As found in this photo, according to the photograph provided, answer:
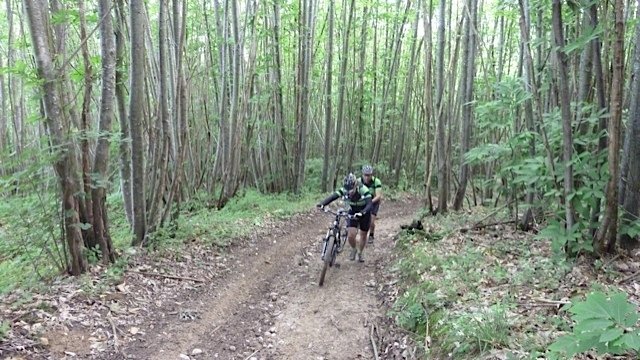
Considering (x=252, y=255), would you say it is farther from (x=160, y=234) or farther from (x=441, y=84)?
(x=441, y=84)

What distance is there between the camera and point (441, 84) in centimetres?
1141

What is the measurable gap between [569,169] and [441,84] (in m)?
5.77

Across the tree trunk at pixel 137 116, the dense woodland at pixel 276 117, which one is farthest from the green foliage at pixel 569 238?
the tree trunk at pixel 137 116

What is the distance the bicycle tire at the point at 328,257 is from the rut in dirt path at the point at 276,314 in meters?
0.17

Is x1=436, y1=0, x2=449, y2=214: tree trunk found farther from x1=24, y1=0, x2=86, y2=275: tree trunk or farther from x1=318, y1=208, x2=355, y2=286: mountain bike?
x1=24, y1=0, x2=86, y2=275: tree trunk

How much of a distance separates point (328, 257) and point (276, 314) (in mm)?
1523

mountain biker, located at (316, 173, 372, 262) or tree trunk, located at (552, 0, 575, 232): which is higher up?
tree trunk, located at (552, 0, 575, 232)

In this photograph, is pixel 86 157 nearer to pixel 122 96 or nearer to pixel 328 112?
pixel 122 96

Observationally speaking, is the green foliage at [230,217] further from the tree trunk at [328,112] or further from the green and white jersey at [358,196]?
the green and white jersey at [358,196]

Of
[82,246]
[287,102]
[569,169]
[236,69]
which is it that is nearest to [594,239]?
[569,169]

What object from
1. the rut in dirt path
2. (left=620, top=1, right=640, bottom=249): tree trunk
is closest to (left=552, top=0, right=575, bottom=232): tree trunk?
(left=620, top=1, right=640, bottom=249): tree trunk

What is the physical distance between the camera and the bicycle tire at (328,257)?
8125 millimetres

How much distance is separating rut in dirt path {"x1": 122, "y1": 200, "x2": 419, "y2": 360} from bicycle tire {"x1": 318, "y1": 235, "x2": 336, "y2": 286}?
0.17m

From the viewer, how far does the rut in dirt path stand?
5.90m
